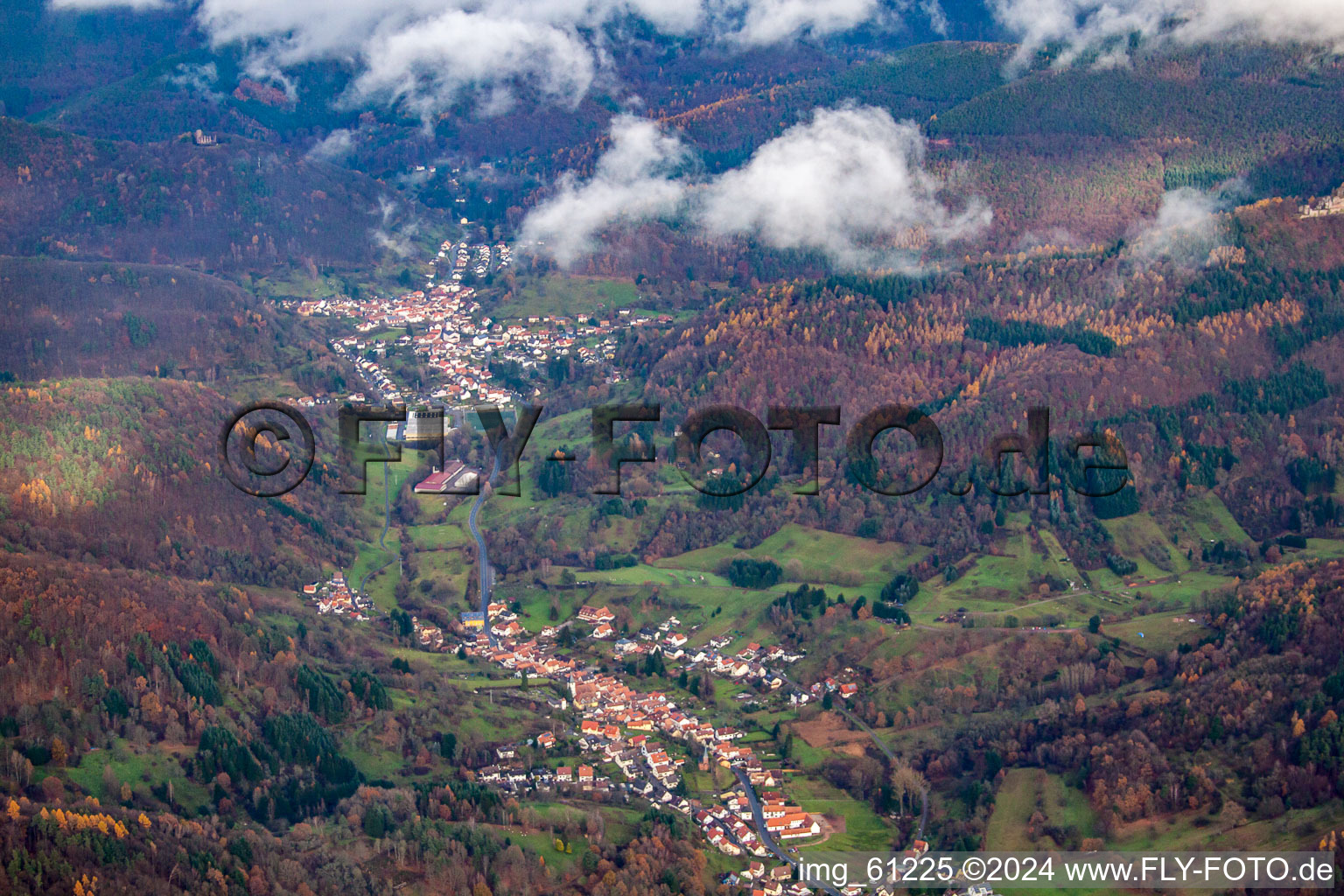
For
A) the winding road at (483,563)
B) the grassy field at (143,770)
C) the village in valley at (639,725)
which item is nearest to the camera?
the grassy field at (143,770)

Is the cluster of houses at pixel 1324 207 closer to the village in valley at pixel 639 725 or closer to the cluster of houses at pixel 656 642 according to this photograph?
the village in valley at pixel 639 725

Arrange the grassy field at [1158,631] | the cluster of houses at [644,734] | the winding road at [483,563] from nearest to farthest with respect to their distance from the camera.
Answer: the cluster of houses at [644,734], the grassy field at [1158,631], the winding road at [483,563]

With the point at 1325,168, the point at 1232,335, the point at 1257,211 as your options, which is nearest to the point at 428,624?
the point at 1232,335

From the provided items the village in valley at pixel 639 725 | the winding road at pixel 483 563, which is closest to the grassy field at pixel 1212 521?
the village in valley at pixel 639 725

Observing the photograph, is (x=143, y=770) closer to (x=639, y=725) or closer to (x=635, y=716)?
(x=639, y=725)

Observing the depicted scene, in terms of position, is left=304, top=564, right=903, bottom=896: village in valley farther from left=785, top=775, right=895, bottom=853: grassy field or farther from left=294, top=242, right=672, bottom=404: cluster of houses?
left=294, top=242, right=672, bottom=404: cluster of houses

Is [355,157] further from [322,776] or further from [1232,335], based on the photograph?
[322,776]

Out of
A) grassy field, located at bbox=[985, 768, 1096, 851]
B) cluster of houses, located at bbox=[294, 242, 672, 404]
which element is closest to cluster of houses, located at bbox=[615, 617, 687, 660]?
grassy field, located at bbox=[985, 768, 1096, 851]

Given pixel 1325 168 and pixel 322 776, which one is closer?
pixel 322 776
